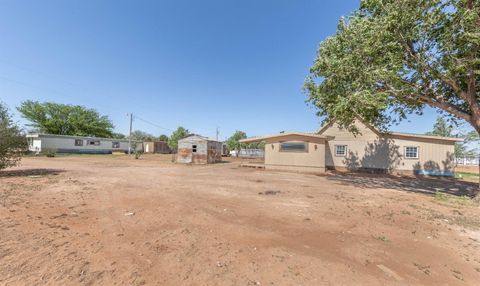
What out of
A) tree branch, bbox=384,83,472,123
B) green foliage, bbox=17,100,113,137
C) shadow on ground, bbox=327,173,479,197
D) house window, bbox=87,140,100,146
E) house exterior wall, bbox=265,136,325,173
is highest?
green foliage, bbox=17,100,113,137

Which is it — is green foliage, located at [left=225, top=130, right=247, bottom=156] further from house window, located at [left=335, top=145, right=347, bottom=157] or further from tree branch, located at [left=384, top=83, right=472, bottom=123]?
tree branch, located at [left=384, top=83, right=472, bottom=123]

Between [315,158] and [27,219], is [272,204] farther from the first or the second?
[315,158]

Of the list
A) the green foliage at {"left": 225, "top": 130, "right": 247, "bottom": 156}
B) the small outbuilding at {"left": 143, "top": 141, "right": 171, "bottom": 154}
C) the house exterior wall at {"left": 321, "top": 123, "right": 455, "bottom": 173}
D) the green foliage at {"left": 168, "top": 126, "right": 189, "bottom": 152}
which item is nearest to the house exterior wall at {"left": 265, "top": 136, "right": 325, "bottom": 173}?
the house exterior wall at {"left": 321, "top": 123, "right": 455, "bottom": 173}

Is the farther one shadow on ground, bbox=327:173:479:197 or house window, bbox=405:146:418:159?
house window, bbox=405:146:418:159

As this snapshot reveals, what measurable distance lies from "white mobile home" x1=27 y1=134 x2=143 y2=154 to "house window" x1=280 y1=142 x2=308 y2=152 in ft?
101

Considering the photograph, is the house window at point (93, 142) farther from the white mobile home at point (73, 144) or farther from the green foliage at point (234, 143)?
the green foliage at point (234, 143)

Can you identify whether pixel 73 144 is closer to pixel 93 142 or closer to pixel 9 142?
pixel 93 142

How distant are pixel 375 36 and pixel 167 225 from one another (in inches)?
392

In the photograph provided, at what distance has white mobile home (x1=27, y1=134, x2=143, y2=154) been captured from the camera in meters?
30.9

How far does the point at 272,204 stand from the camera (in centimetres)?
716

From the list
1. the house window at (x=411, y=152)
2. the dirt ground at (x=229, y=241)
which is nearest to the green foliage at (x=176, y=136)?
the house window at (x=411, y=152)

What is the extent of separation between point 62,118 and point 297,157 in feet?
149

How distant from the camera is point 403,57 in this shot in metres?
8.85

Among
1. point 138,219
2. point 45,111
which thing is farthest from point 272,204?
point 45,111
